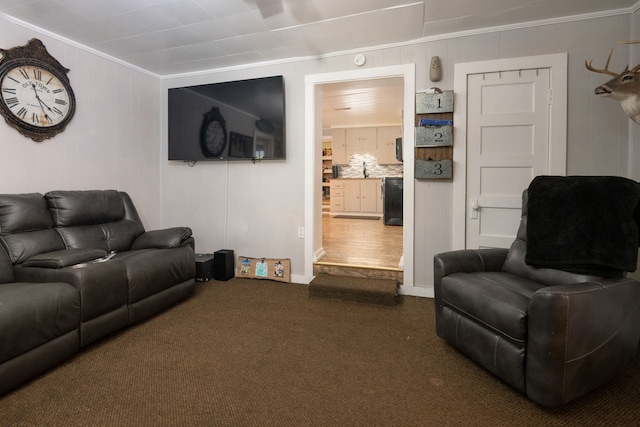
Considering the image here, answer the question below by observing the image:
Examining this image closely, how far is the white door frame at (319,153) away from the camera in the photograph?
299 cm

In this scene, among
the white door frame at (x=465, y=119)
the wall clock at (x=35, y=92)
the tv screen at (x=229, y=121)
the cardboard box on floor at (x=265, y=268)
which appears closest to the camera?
the wall clock at (x=35, y=92)

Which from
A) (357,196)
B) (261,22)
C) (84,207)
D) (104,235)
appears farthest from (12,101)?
(357,196)

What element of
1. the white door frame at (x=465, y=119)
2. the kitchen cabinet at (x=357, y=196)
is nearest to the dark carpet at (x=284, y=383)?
the white door frame at (x=465, y=119)

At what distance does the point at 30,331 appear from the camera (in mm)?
1632

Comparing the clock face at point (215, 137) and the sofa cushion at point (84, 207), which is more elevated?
the clock face at point (215, 137)

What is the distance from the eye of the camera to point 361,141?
8.09 m

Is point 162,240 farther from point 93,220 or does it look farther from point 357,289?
point 357,289

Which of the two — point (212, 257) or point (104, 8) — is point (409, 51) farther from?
point (212, 257)

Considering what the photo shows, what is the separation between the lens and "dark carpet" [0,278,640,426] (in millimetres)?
1447

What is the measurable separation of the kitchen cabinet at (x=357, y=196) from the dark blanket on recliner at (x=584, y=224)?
18.3 feet

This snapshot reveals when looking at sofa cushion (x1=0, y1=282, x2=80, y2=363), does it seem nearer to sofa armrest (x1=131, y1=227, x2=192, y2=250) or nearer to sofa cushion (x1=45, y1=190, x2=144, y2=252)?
sofa cushion (x1=45, y1=190, x2=144, y2=252)

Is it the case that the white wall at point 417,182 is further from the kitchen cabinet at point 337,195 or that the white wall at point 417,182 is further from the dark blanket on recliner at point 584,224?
the kitchen cabinet at point 337,195

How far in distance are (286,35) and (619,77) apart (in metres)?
2.56

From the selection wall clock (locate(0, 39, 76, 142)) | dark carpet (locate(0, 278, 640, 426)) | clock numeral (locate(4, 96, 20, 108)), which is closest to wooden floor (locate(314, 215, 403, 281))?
dark carpet (locate(0, 278, 640, 426))
